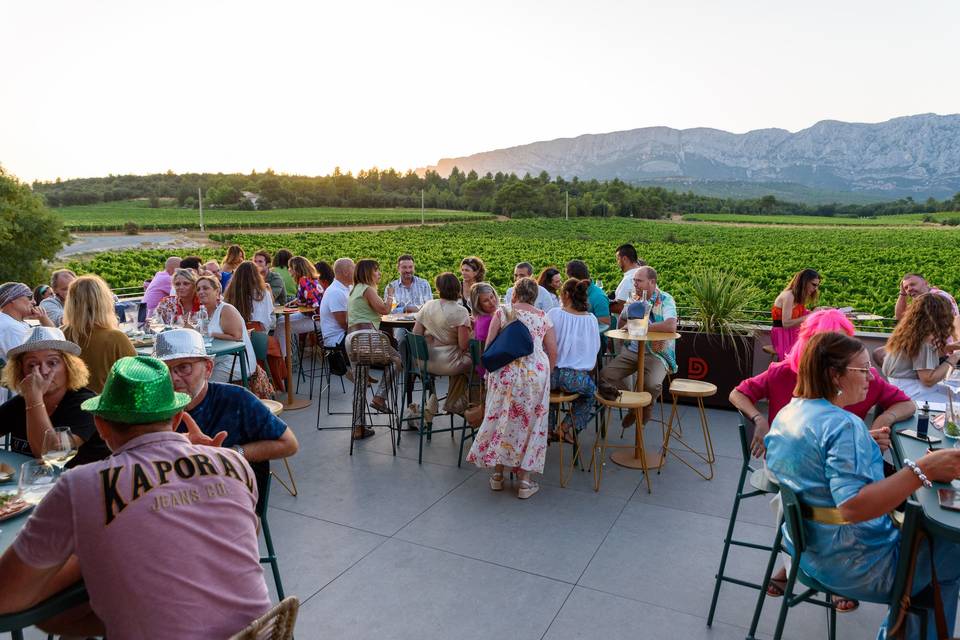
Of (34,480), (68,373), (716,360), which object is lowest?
(716,360)

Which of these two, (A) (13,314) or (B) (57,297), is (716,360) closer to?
(A) (13,314)

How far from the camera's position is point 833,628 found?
2.93 meters

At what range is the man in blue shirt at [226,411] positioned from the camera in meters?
2.77

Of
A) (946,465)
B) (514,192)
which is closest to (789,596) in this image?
(946,465)

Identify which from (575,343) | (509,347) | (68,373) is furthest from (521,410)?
(68,373)

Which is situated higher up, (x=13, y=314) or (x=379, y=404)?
(x=13, y=314)

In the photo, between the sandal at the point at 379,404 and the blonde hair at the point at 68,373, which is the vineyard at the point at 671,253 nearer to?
the sandal at the point at 379,404

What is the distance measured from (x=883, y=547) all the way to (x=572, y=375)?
2877 millimetres

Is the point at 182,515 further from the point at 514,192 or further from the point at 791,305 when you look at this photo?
the point at 514,192

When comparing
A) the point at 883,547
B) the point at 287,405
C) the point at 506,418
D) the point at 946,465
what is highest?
the point at 946,465

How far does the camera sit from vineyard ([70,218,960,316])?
2308 centimetres

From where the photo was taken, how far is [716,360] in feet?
23.6

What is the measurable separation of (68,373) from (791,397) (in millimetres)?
3810

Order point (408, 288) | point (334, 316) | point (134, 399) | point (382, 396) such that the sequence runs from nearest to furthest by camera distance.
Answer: point (134, 399) → point (382, 396) → point (334, 316) → point (408, 288)
